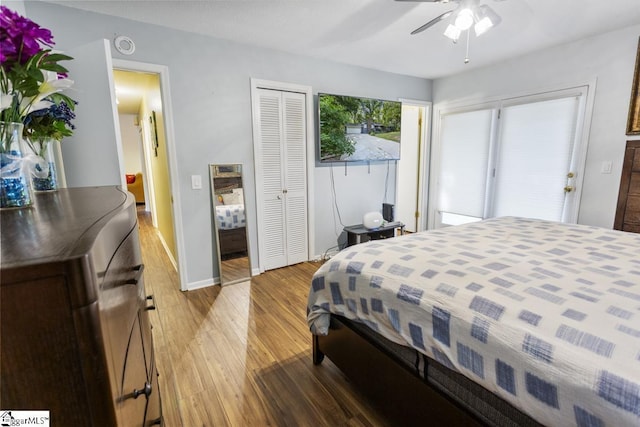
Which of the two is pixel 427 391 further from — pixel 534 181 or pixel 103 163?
pixel 534 181

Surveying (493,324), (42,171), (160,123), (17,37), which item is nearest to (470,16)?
(493,324)

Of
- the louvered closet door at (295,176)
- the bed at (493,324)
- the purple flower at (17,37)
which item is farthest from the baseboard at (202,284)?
the purple flower at (17,37)

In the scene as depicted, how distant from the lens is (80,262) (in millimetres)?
396

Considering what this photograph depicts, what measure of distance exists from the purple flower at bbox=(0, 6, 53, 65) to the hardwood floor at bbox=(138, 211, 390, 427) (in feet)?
5.35

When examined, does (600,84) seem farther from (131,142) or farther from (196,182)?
(131,142)

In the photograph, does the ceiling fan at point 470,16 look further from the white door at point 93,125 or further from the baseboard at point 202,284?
the baseboard at point 202,284

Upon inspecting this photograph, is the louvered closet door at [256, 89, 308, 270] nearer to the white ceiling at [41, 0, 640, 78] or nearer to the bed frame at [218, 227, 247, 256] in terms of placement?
the bed frame at [218, 227, 247, 256]

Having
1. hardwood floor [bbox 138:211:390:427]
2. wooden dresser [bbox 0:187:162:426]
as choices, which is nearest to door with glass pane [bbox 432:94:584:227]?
hardwood floor [bbox 138:211:390:427]

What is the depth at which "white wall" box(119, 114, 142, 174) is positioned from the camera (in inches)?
300

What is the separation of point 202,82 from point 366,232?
7.90 feet

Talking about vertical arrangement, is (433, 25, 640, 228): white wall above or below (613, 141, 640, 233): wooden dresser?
above

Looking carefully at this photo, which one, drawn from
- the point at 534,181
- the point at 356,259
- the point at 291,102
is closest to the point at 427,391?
the point at 356,259

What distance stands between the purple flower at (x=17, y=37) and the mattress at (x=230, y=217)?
2318 mm

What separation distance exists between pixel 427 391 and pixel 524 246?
1.07 m
